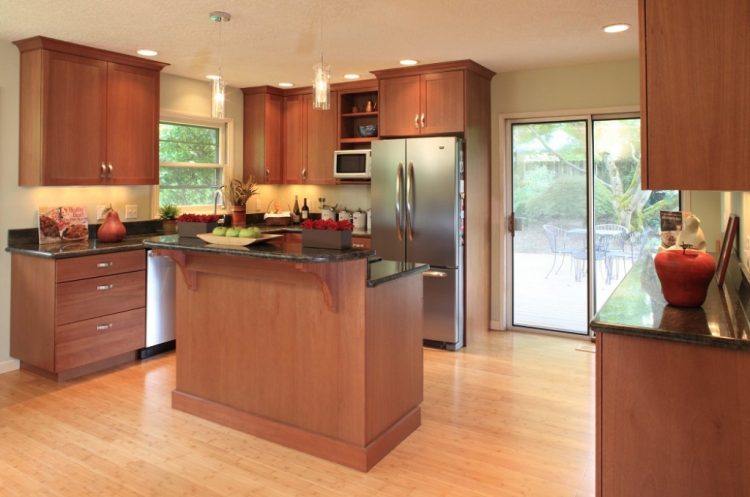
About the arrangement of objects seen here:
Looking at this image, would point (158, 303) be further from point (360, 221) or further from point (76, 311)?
point (360, 221)

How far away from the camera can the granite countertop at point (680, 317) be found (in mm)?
1744

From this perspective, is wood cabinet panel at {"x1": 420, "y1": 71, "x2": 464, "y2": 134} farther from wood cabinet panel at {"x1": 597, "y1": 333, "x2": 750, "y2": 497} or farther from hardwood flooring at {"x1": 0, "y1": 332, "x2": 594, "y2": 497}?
wood cabinet panel at {"x1": 597, "y1": 333, "x2": 750, "y2": 497}

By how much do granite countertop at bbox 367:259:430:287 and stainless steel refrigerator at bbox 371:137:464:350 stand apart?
1.53 m

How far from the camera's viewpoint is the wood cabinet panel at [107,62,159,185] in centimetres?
450

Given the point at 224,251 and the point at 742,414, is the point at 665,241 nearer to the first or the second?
the point at 742,414

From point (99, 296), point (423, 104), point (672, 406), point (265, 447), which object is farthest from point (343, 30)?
point (672, 406)

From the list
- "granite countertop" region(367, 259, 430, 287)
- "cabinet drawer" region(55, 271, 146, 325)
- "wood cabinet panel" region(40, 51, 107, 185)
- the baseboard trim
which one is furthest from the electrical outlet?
"granite countertop" region(367, 259, 430, 287)

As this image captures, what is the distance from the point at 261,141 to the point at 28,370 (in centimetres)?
300

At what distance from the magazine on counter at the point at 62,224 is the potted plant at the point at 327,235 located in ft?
8.24

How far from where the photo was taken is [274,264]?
9.65 ft

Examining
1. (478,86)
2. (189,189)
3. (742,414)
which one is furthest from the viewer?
(189,189)

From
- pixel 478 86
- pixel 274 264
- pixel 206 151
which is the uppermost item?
pixel 478 86

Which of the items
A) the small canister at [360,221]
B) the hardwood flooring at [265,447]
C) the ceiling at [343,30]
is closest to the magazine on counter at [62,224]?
the hardwood flooring at [265,447]

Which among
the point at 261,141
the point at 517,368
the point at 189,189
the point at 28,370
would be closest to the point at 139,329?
the point at 28,370
